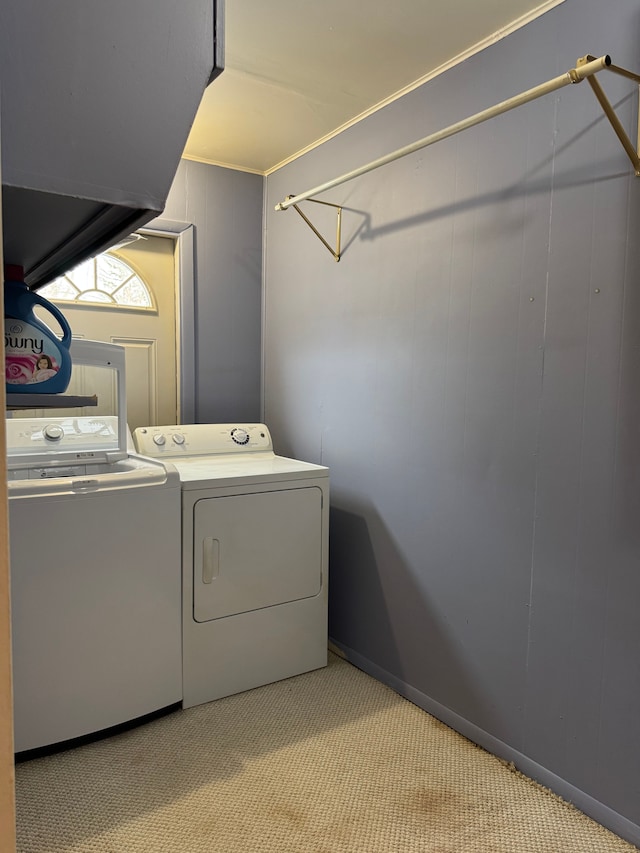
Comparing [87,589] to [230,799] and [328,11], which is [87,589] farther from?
[328,11]

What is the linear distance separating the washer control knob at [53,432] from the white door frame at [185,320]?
0.72 m

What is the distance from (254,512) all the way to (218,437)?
623 mm

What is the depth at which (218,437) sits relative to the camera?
277 cm

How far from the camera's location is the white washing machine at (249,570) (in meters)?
2.15

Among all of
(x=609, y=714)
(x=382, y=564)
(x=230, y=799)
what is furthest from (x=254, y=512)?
(x=609, y=714)

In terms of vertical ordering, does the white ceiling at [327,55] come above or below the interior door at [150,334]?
above

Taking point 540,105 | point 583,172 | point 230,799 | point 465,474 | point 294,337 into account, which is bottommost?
point 230,799

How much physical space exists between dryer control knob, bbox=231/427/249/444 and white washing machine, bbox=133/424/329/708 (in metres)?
0.24

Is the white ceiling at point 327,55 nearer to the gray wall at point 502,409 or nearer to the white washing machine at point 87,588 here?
the gray wall at point 502,409

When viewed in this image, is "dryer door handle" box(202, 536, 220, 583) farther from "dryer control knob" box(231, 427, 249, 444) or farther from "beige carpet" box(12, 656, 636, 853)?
"dryer control knob" box(231, 427, 249, 444)

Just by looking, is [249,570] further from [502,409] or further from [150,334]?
[150,334]

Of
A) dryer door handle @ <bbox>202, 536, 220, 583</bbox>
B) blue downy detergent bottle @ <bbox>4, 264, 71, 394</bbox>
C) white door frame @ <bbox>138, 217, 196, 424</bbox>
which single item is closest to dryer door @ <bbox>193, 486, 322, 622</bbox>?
dryer door handle @ <bbox>202, 536, 220, 583</bbox>

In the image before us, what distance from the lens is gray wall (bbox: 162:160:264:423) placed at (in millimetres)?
2869

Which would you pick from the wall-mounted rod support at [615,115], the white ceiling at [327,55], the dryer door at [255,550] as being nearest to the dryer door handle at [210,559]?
the dryer door at [255,550]
